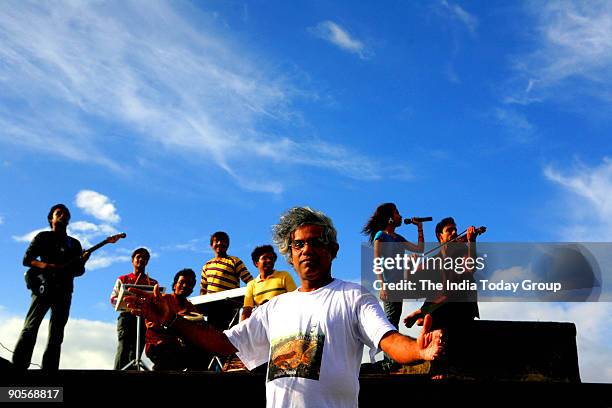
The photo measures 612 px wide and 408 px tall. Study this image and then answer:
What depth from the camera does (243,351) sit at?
3.53 m

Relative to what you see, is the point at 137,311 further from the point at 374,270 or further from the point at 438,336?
the point at 374,270

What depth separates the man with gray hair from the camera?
3.07 m

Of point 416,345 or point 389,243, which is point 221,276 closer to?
point 389,243

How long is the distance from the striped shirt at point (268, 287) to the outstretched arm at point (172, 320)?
13.3ft

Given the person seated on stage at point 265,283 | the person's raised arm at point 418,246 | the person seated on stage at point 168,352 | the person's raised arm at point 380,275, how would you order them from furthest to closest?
the person's raised arm at point 418,246, the person's raised arm at point 380,275, the person seated on stage at point 265,283, the person seated on stage at point 168,352

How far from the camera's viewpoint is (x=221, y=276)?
8633 millimetres

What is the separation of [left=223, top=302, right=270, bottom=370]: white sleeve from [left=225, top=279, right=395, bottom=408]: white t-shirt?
0.13m

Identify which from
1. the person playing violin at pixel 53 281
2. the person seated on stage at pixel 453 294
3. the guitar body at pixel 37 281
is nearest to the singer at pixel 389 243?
the person seated on stage at pixel 453 294

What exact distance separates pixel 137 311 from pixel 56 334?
16.9 feet

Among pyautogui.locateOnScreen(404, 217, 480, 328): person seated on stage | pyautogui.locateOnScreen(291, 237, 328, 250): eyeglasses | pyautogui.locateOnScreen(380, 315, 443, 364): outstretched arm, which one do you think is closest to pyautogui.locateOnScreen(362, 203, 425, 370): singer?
pyautogui.locateOnScreen(404, 217, 480, 328): person seated on stage

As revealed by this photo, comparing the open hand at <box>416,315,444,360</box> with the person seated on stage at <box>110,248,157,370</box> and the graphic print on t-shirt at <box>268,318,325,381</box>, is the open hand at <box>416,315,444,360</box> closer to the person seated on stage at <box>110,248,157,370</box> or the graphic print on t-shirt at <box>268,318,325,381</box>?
the graphic print on t-shirt at <box>268,318,325,381</box>

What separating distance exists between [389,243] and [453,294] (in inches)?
41.8

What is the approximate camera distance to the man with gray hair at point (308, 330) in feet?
10.1

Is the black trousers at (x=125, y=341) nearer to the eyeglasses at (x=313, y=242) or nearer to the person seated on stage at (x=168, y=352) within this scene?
the person seated on stage at (x=168, y=352)
